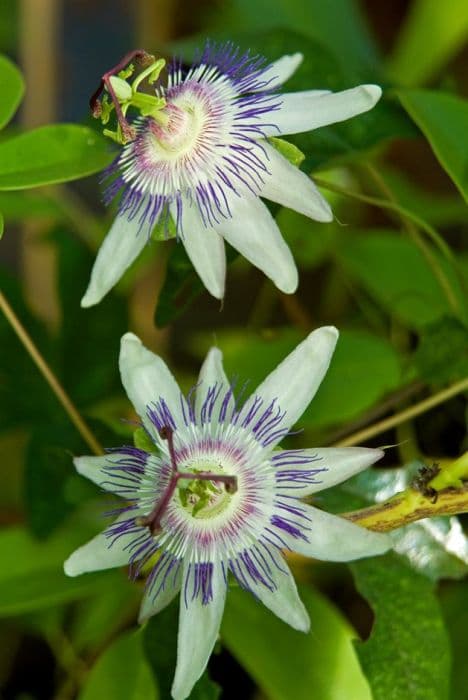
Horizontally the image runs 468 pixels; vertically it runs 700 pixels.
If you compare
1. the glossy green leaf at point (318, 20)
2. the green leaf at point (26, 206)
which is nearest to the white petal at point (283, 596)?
the green leaf at point (26, 206)

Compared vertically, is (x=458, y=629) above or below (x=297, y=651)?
below

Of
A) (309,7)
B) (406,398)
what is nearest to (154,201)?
(406,398)

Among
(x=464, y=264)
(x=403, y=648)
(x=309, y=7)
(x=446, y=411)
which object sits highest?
(x=309, y=7)

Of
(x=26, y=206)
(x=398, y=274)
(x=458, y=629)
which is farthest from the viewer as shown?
(x=26, y=206)

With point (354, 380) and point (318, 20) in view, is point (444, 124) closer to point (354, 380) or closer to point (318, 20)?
point (354, 380)

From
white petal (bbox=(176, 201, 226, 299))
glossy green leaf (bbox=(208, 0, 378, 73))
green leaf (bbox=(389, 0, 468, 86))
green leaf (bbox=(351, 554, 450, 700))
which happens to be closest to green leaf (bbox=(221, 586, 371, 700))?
green leaf (bbox=(351, 554, 450, 700))

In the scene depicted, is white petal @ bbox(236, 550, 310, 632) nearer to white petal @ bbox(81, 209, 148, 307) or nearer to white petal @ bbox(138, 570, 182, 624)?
white petal @ bbox(138, 570, 182, 624)

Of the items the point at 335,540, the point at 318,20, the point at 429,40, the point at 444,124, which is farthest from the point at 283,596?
the point at 429,40

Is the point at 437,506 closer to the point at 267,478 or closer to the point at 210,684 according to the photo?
the point at 267,478

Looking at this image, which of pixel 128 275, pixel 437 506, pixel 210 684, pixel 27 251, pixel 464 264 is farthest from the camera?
pixel 27 251
